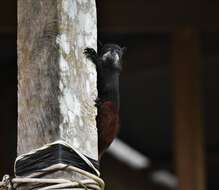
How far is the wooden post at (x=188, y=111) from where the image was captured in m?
4.52

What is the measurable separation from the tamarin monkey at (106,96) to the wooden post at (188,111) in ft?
8.13

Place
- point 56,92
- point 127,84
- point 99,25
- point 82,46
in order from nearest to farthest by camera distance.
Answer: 1. point 56,92
2. point 82,46
3. point 99,25
4. point 127,84

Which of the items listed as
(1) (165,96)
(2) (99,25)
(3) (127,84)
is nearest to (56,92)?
(2) (99,25)

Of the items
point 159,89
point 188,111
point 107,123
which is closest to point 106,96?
point 107,123

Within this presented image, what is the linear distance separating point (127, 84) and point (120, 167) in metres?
0.97

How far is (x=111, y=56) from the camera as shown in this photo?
2.11 meters

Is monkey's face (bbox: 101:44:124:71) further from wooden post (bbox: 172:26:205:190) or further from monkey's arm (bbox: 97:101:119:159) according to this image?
wooden post (bbox: 172:26:205:190)

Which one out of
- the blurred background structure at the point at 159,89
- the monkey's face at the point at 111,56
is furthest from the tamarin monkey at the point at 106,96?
the blurred background structure at the point at 159,89

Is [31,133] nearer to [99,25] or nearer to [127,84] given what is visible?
[99,25]

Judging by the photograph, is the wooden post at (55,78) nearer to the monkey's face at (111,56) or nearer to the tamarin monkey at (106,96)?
the tamarin monkey at (106,96)

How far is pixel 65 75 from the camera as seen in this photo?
177 cm

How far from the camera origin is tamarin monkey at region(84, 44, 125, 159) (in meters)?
1.96

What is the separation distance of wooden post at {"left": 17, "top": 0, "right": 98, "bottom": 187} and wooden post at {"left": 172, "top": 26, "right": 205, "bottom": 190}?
2.71 m

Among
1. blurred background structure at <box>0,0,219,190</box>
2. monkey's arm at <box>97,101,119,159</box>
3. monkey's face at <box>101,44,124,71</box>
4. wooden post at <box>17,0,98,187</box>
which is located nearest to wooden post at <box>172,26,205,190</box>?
blurred background structure at <box>0,0,219,190</box>
